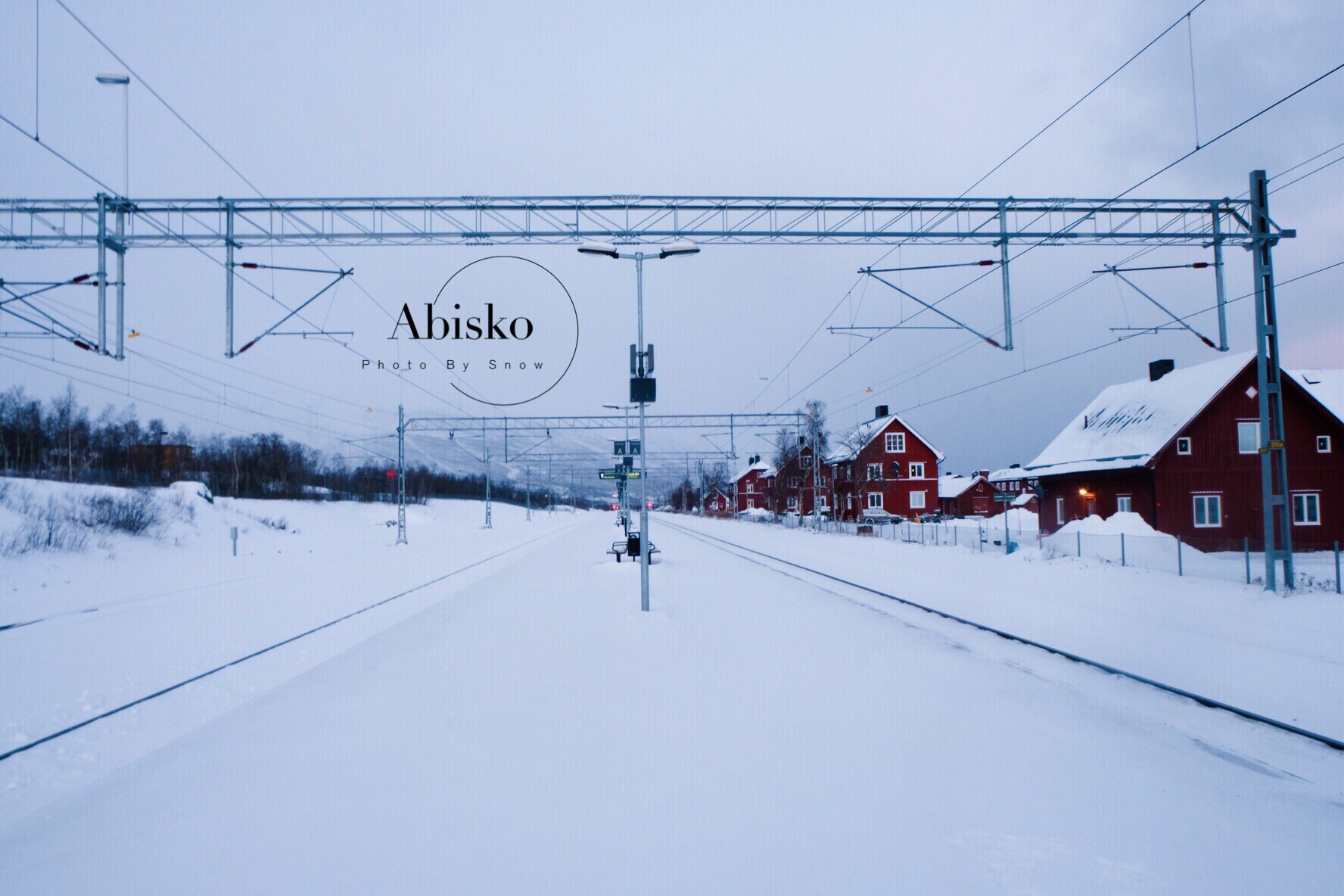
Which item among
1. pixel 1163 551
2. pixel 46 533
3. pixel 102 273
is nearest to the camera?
pixel 102 273

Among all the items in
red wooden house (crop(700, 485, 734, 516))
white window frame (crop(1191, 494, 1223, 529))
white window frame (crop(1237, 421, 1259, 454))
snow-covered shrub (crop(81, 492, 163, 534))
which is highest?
white window frame (crop(1237, 421, 1259, 454))

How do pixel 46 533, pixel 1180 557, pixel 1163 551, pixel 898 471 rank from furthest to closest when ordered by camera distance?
pixel 898 471
pixel 46 533
pixel 1163 551
pixel 1180 557

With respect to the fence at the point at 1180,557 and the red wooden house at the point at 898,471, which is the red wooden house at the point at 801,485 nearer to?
the red wooden house at the point at 898,471

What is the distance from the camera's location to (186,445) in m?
59.9

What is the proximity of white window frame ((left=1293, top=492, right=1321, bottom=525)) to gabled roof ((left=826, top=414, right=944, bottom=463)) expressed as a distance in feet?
106

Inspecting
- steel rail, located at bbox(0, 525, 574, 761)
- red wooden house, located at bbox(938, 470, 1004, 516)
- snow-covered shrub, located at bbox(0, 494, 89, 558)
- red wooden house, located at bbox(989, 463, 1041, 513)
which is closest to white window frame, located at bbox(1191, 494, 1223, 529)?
steel rail, located at bbox(0, 525, 574, 761)

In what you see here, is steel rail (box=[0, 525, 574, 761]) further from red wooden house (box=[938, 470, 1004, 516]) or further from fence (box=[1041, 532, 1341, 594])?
red wooden house (box=[938, 470, 1004, 516])

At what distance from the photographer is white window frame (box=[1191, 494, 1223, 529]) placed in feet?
108

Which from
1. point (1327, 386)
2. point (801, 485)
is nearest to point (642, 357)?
point (1327, 386)

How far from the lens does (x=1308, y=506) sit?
110 ft

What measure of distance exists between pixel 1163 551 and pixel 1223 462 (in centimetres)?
1579

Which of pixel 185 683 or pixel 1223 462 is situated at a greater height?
pixel 1223 462

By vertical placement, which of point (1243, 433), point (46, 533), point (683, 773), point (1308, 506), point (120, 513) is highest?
point (1243, 433)

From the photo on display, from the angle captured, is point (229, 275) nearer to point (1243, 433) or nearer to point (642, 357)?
point (642, 357)
